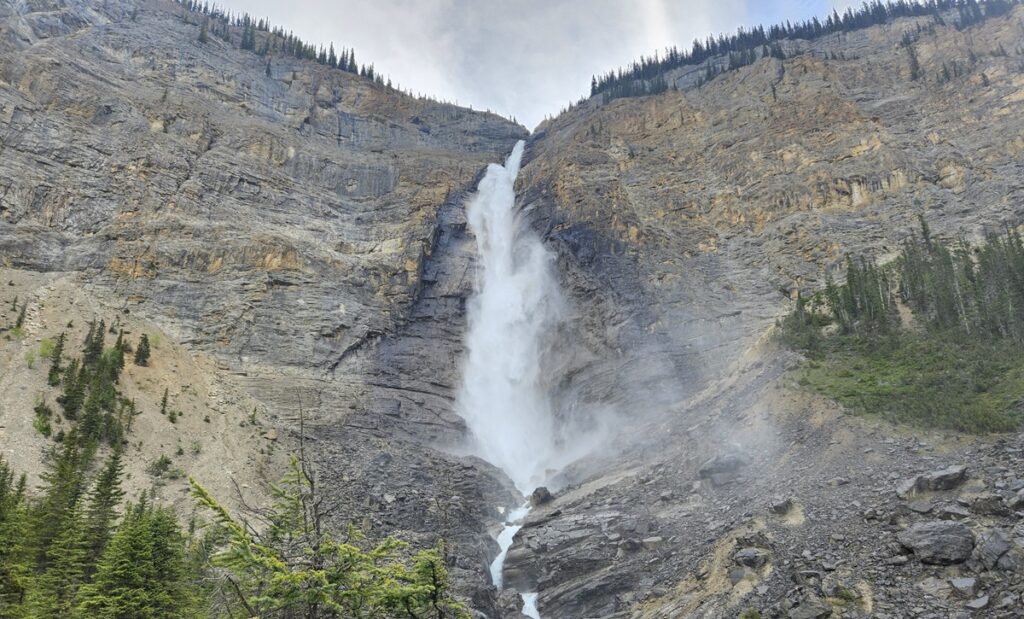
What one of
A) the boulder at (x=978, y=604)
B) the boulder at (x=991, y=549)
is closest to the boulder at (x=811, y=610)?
the boulder at (x=978, y=604)

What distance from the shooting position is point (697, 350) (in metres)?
47.5

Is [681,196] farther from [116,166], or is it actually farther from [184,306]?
[116,166]

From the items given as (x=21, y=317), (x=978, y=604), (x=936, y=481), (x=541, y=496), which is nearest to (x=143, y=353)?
(x=21, y=317)

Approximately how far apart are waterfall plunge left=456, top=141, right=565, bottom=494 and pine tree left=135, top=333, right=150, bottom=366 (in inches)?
848

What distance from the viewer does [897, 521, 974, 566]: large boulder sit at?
1698cm

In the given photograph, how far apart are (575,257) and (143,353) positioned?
34.6 metres

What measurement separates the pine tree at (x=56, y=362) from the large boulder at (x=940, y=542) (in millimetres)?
40022

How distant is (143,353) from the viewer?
41.3m

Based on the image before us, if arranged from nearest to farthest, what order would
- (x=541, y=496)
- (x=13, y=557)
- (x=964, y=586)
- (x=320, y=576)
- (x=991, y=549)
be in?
(x=320, y=576) → (x=964, y=586) → (x=991, y=549) → (x=13, y=557) → (x=541, y=496)

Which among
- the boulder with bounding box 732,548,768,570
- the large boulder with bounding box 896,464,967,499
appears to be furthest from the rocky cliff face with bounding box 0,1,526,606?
the large boulder with bounding box 896,464,967,499

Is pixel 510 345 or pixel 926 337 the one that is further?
pixel 510 345

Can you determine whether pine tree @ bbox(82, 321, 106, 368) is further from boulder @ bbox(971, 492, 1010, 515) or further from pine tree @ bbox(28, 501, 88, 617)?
boulder @ bbox(971, 492, 1010, 515)

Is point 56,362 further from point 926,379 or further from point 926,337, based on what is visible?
point 926,337

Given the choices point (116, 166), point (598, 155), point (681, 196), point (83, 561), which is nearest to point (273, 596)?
point (83, 561)
